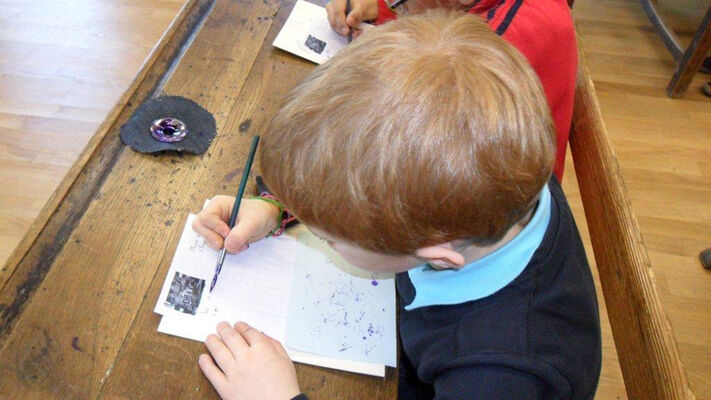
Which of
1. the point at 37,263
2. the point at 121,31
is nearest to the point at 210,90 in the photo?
the point at 37,263

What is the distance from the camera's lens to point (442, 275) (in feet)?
2.38

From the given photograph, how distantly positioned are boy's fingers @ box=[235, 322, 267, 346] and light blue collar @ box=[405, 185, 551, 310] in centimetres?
20

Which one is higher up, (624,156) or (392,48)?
(392,48)

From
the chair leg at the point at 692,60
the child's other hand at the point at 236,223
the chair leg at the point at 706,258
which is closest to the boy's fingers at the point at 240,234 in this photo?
the child's other hand at the point at 236,223

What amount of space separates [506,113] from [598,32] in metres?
2.55

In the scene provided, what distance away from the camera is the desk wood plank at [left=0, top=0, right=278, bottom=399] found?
2.12 feet

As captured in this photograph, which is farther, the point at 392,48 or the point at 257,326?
the point at 257,326

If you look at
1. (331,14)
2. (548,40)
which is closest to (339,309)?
(548,40)

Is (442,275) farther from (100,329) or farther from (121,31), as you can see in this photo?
(121,31)

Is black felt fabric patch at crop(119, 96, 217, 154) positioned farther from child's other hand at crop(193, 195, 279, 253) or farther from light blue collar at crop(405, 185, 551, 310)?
light blue collar at crop(405, 185, 551, 310)

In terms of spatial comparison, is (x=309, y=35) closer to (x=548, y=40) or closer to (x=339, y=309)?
(x=548, y=40)

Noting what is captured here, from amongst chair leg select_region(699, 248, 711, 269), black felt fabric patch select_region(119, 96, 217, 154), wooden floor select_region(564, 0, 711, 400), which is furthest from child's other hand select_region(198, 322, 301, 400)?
chair leg select_region(699, 248, 711, 269)

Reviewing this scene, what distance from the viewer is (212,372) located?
660 mm

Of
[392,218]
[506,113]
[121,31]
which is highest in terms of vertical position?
[506,113]
